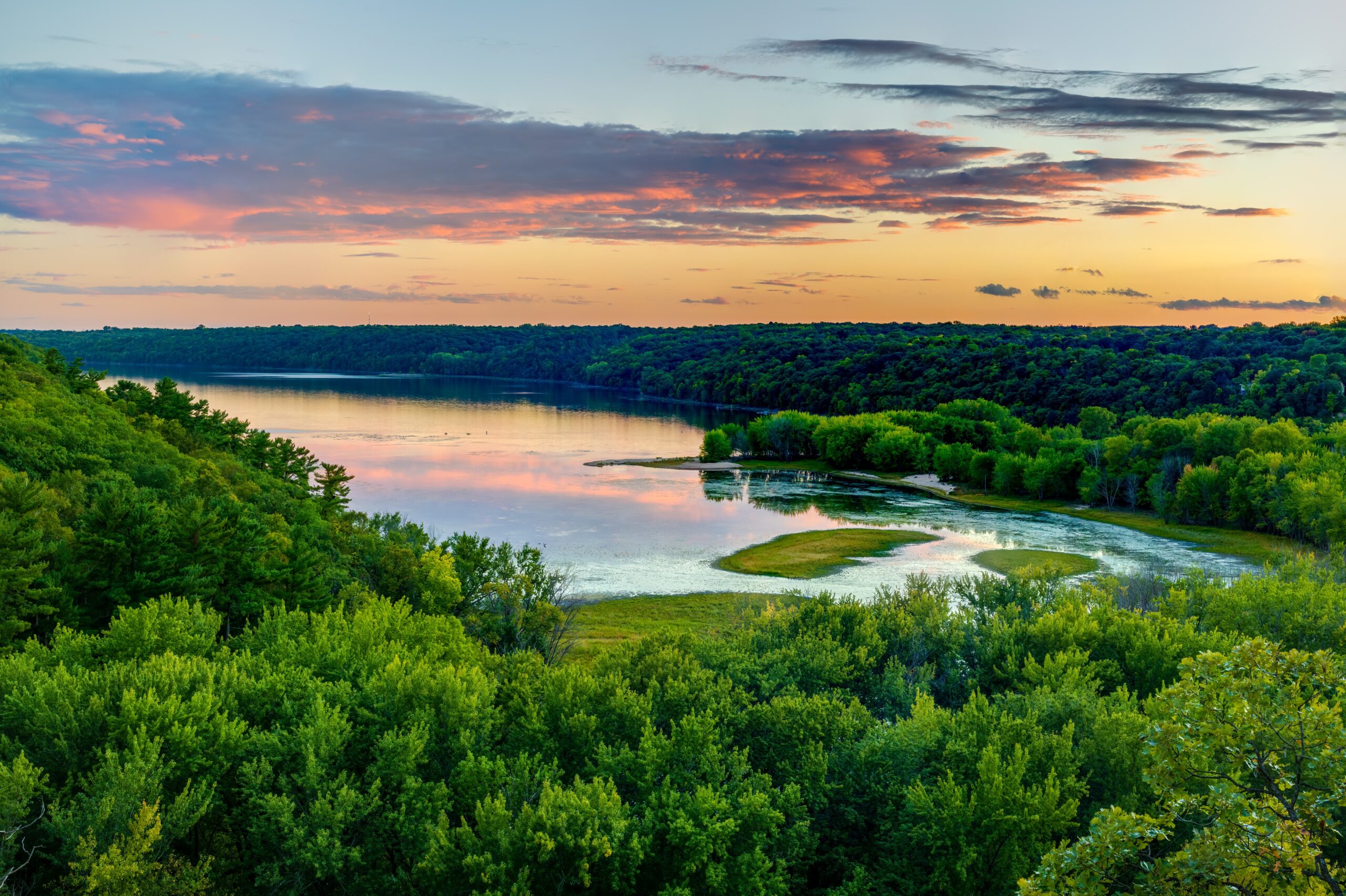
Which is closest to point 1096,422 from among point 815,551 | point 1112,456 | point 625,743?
point 1112,456

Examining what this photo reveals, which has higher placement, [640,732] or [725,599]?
[640,732]

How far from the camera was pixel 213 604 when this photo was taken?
115 ft

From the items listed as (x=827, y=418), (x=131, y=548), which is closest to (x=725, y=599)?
(x=131, y=548)

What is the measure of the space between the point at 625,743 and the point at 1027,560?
55604 millimetres

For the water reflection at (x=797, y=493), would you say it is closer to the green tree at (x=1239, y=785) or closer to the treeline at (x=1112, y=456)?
the treeline at (x=1112, y=456)

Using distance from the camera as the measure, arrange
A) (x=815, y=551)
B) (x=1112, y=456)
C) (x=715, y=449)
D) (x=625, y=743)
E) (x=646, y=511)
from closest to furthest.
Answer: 1. (x=625, y=743)
2. (x=815, y=551)
3. (x=646, y=511)
4. (x=1112, y=456)
5. (x=715, y=449)

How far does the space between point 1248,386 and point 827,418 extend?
193ft

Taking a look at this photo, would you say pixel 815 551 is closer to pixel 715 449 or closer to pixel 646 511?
pixel 646 511

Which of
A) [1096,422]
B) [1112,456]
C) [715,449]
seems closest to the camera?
[1112,456]

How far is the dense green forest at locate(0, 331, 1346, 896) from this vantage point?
12875 mm

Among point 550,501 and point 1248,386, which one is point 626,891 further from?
point 1248,386

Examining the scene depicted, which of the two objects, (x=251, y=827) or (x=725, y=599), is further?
(x=725, y=599)

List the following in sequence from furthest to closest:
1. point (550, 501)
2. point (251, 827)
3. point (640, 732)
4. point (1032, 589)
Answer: point (550, 501) < point (1032, 589) < point (640, 732) < point (251, 827)

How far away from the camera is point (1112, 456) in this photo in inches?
3944
